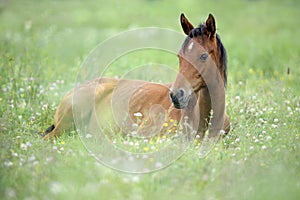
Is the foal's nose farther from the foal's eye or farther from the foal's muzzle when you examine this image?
the foal's eye

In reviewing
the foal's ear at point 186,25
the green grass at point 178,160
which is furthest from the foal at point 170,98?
the green grass at point 178,160

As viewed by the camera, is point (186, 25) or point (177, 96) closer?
point (177, 96)

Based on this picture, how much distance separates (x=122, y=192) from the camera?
13.0ft

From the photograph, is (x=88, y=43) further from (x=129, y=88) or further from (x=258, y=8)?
(x=258, y=8)

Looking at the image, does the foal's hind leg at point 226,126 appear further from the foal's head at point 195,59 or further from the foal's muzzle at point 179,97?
the foal's muzzle at point 179,97

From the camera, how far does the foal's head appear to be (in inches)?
203

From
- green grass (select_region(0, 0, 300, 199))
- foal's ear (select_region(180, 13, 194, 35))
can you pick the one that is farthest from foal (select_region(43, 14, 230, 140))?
green grass (select_region(0, 0, 300, 199))

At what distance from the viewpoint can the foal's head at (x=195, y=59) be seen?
5.16 m

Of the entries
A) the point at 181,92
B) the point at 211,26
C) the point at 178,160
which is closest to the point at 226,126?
the point at 181,92

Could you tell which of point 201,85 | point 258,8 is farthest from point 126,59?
point 258,8

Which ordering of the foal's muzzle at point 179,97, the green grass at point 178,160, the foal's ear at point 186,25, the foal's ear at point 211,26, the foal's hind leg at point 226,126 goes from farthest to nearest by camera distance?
the foal's hind leg at point 226,126
the foal's ear at point 186,25
the foal's ear at point 211,26
the foal's muzzle at point 179,97
the green grass at point 178,160

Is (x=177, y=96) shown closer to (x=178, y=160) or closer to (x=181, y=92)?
(x=181, y=92)

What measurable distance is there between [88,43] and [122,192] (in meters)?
9.12

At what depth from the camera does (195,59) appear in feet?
17.2
